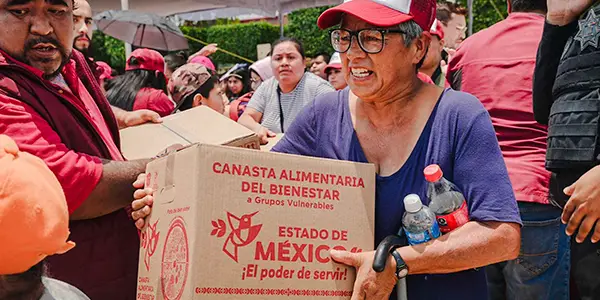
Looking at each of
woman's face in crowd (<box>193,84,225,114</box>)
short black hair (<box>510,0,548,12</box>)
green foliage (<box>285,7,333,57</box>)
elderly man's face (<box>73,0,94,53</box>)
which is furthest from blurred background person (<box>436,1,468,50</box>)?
green foliage (<box>285,7,333,57</box>)

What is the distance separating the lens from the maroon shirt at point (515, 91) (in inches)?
126

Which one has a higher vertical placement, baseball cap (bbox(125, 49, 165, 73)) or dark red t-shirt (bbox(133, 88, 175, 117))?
baseball cap (bbox(125, 49, 165, 73))

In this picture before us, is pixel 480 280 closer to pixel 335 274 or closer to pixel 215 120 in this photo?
pixel 335 274

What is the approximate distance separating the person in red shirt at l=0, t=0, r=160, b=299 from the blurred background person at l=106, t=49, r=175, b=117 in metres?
1.92

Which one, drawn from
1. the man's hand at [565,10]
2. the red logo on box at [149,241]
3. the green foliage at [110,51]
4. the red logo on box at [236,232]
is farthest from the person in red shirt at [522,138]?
the green foliage at [110,51]

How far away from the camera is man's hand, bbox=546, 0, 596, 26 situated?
2.50 m

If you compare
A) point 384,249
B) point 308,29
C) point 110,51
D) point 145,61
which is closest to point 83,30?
point 145,61

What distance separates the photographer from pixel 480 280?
2162 millimetres

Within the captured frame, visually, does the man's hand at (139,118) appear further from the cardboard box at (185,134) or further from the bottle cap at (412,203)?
the bottle cap at (412,203)

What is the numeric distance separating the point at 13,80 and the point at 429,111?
137 cm

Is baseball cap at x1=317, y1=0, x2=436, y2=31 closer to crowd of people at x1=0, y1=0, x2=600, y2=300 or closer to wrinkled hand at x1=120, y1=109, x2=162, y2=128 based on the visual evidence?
crowd of people at x1=0, y1=0, x2=600, y2=300

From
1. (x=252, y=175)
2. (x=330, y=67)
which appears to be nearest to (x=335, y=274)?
(x=252, y=175)

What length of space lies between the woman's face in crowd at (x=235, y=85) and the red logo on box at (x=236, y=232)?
7874 mm

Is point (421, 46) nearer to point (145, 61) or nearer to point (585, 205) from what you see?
point (585, 205)
